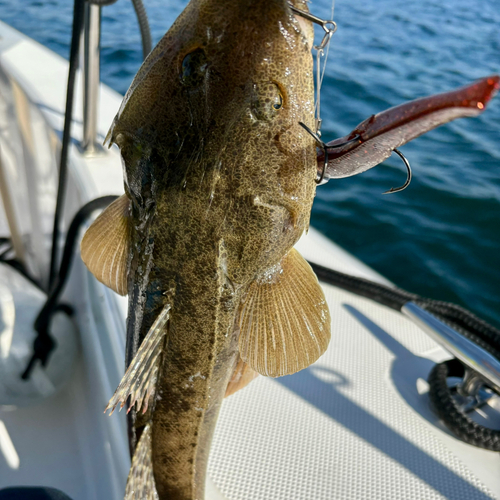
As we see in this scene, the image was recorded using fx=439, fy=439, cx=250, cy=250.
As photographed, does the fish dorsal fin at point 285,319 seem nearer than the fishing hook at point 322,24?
No

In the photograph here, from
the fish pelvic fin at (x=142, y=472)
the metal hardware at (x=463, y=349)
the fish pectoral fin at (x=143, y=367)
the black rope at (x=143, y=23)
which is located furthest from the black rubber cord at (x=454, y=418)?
the black rope at (x=143, y=23)

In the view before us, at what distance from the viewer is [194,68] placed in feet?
3.89

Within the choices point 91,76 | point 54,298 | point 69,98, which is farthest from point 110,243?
point 91,76

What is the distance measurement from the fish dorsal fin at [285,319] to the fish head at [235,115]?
0.12 meters

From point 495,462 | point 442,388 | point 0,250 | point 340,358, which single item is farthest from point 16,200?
point 495,462

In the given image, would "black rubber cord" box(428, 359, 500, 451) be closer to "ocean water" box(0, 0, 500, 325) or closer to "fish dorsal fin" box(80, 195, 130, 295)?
"fish dorsal fin" box(80, 195, 130, 295)

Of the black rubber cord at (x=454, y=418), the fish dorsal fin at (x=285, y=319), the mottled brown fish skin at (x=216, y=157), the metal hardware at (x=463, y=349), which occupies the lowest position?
the black rubber cord at (x=454, y=418)

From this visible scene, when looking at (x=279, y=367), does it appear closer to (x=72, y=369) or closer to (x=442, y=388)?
(x=442, y=388)

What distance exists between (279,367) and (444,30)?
1577cm

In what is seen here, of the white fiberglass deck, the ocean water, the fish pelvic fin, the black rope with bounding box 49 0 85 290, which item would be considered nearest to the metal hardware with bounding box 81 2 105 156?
the white fiberglass deck

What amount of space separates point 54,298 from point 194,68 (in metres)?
2.21

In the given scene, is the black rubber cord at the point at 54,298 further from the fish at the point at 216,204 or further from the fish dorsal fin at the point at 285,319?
the fish dorsal fin at the point at 285,319

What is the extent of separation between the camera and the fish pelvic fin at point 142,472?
1.60 m

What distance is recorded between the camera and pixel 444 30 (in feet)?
45.7
